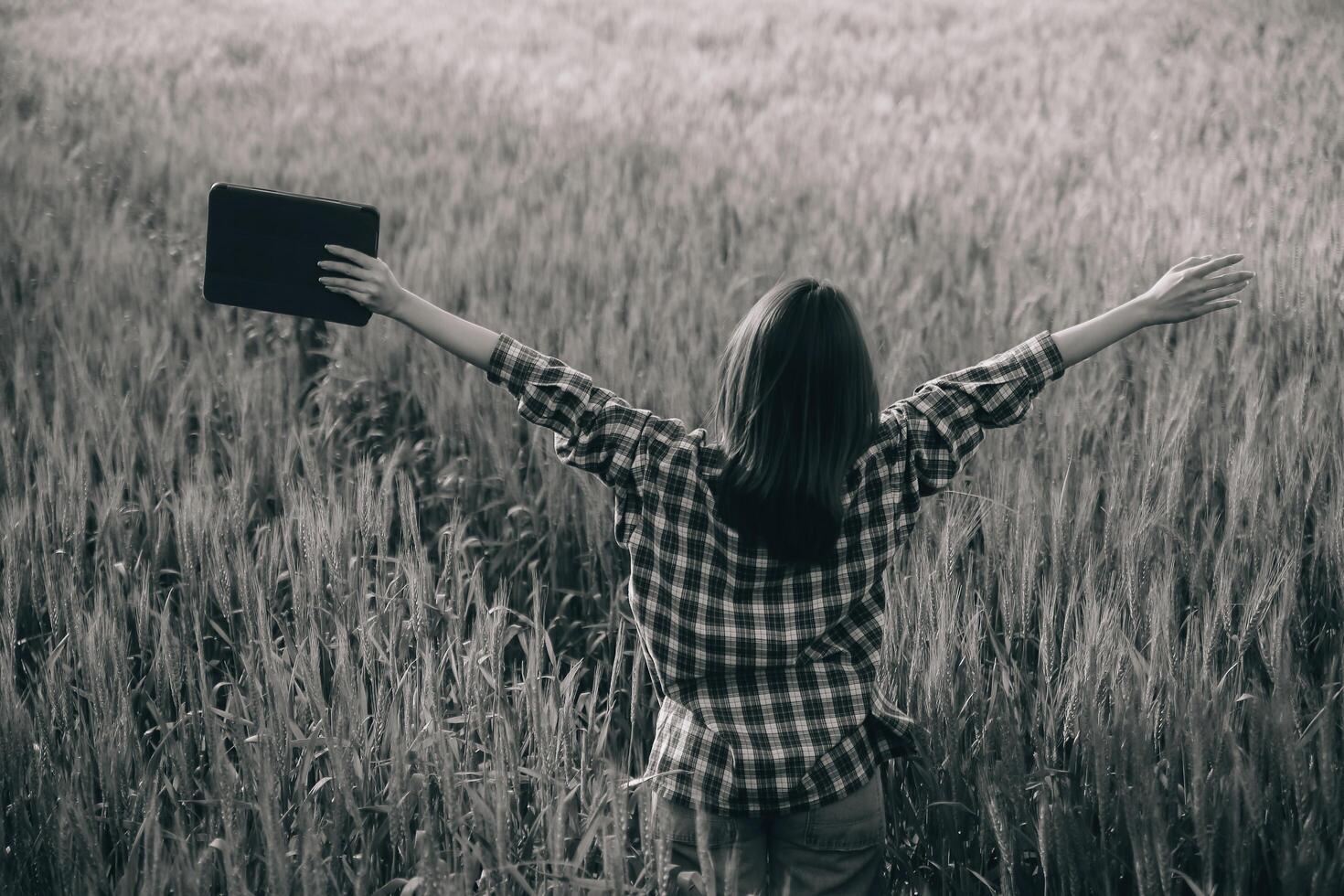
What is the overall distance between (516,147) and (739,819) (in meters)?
4.10

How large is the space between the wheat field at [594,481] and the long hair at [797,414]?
1.05 feet

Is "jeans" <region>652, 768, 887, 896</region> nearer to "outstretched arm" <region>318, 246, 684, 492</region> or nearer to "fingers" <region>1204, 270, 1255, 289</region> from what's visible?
"outstretched arm" <region>318, 246, 684, 492</region>

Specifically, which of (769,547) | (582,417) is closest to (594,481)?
(582,417)

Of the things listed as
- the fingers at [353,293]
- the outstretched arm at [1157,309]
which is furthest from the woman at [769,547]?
the outstretched arm at [1157,309]

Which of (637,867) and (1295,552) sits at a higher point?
(1295,552)

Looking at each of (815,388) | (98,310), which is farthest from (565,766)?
(98,310)

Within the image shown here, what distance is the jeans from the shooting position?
1196mm

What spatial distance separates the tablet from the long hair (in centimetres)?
47

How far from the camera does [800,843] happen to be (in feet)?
3.98

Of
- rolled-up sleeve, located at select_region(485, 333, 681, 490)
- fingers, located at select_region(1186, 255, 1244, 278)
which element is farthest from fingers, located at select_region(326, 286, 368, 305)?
fingers, located at select_region(1186, 255, 1244, 278)

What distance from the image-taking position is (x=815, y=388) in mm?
1134

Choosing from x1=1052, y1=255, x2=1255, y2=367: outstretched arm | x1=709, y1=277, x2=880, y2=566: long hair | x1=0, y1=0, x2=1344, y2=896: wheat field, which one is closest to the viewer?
x1=709, y1=277, x2=880, y2=566: long hair

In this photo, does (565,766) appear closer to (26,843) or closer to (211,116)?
(26,843)

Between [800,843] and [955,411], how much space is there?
0.55m
